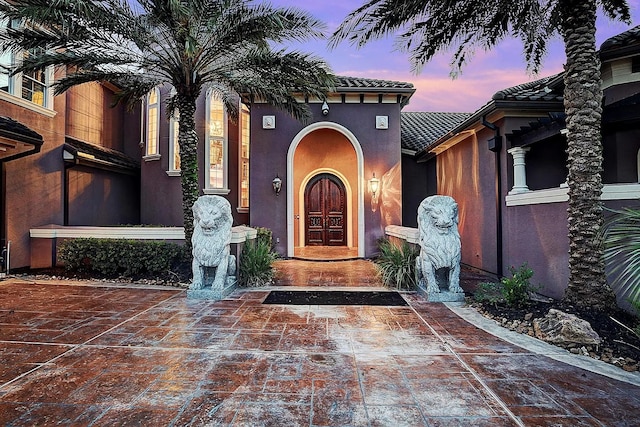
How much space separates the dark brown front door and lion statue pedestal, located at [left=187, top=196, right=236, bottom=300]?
7828mm

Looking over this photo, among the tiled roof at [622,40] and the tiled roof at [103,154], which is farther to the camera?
the tiled roof at [103,154]

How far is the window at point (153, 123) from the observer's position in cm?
1336

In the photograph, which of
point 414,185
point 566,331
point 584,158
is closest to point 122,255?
point 566,331

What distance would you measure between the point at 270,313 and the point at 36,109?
8788 millimetres

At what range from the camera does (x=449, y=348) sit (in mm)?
4148

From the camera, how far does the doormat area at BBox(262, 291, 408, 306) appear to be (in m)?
6.31

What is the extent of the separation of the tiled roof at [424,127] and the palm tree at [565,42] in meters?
6.38

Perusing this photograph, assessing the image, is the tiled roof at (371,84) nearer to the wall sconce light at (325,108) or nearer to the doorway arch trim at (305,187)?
the wall sconce light at (325,108)

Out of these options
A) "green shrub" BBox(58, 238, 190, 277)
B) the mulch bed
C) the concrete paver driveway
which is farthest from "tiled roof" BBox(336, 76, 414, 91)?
the concrete paver driveway

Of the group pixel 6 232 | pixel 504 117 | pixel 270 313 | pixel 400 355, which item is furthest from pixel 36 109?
pixel 504 117

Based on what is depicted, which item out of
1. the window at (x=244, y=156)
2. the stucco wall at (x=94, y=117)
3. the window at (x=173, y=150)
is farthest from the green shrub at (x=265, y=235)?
the stucco wall at (x=94, y=117)

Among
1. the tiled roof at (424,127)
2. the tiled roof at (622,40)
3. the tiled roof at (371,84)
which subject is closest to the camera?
the tiled roof at (622,40)

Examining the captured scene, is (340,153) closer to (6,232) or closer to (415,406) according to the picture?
(6,232)

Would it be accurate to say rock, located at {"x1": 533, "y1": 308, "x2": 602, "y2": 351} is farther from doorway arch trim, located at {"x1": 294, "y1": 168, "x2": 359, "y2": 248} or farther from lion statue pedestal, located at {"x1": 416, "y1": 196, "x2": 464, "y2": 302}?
doorway arch trim, located at {"x1": 294, "y1": 168, "x2": 359, "y2": 248}
